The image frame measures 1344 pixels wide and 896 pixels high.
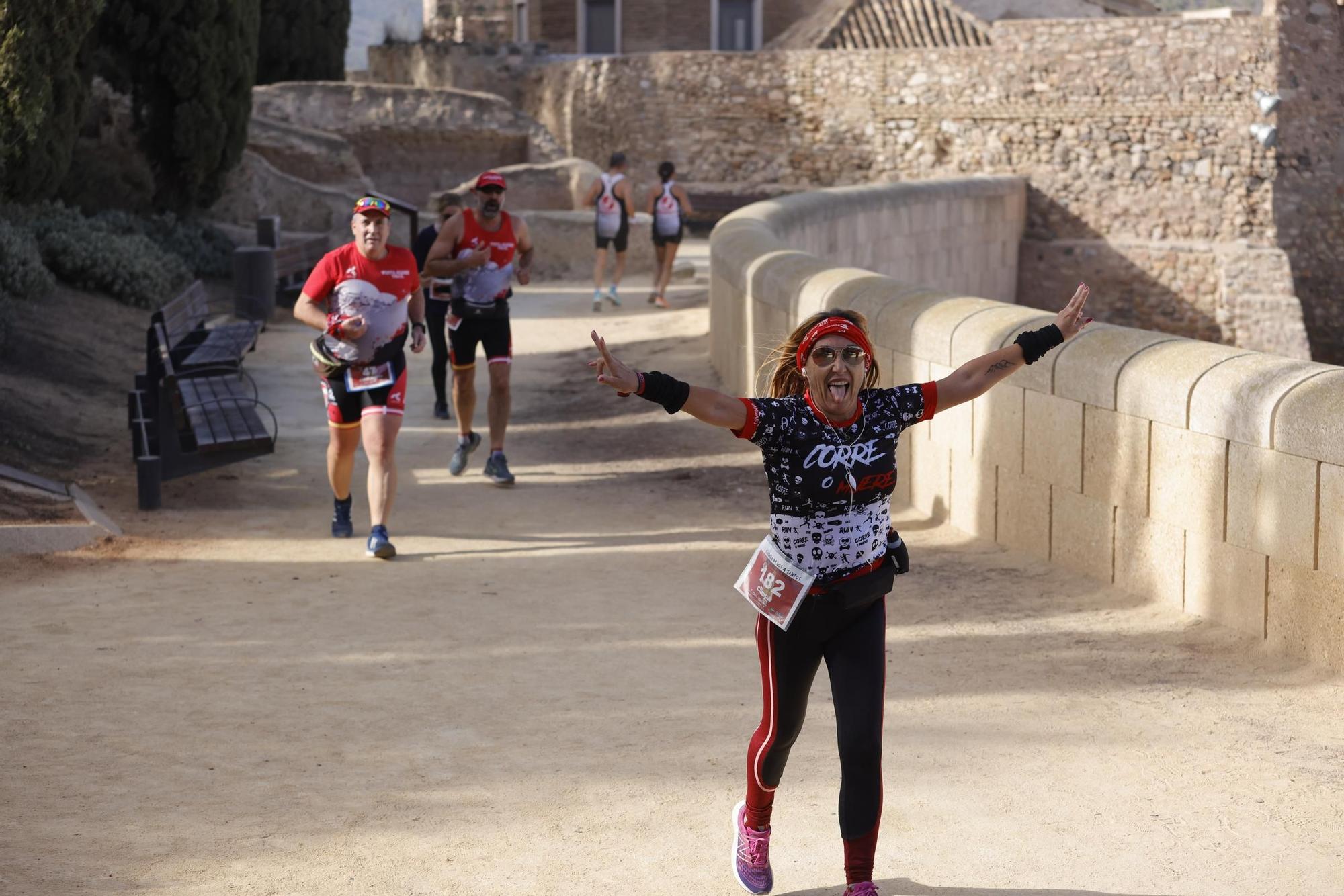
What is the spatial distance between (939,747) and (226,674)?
8.38ft

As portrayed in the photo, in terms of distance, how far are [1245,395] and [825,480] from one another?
2.74 meters

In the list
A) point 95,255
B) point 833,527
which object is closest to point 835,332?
point 833,527

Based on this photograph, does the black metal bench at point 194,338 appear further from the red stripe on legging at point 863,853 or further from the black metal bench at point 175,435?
the red stripe on legging at point 863,853

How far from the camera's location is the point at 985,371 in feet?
14.1

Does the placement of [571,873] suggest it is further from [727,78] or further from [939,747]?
[727,78]

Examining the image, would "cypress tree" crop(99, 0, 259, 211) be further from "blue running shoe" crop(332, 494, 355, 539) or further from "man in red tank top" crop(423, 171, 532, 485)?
"blue running shoe" crop(332, 494, 355, 539)

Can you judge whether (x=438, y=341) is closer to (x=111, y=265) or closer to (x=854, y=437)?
(x=111, y=265)

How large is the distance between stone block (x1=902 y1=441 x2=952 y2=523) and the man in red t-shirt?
2.69 meters

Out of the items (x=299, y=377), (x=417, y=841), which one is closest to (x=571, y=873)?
(x=417, y=841)

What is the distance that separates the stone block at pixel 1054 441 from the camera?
23.3 feet

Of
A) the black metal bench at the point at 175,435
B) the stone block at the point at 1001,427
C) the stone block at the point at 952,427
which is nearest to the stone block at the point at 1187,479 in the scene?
the stone block at the point at 1001,427

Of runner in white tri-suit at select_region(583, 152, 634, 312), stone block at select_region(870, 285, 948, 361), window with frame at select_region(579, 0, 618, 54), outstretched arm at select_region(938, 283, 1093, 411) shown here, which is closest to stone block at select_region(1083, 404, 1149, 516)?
stone block at select_region(870, 285, 948, 361)

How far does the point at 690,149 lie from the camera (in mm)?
31391

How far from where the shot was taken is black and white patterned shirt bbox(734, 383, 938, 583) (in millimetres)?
3959
